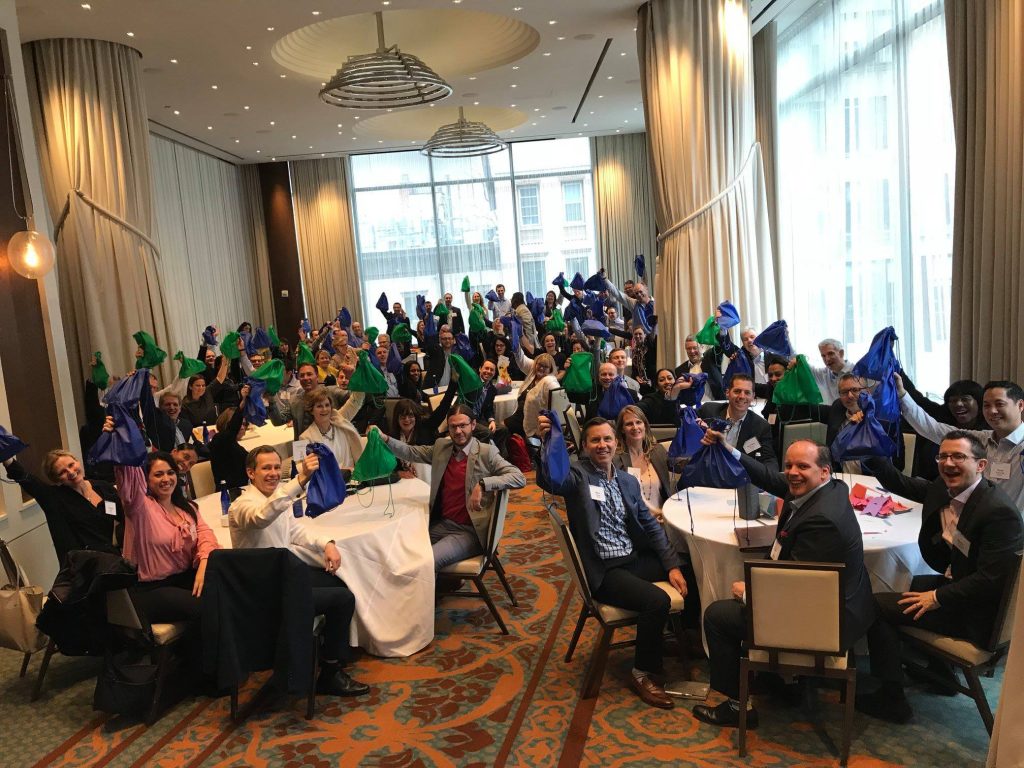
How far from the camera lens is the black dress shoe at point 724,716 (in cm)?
366

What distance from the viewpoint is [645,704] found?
3.97 m

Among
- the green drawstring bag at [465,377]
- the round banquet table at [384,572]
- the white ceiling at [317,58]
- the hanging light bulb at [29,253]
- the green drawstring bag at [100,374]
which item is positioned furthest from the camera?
the white ceiling at [317,58]

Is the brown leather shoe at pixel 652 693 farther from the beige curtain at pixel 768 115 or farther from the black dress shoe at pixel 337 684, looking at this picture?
the beige curtain at pixel 768 115

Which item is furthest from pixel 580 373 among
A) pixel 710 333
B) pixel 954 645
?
pixel 954 645

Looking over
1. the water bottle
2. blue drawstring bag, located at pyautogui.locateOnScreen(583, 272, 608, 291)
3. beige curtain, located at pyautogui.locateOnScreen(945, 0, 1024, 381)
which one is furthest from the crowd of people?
blue drawstring bag, located at pyautogui.locateOnScreen(583, 272, 608, 291)

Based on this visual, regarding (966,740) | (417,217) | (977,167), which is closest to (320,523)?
(966,740)

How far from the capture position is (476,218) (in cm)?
2000

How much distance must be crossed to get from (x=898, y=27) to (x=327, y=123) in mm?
10308

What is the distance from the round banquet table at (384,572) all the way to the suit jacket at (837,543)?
2085 mm

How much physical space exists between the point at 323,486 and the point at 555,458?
1.30 m

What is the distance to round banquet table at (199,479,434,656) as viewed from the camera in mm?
4543

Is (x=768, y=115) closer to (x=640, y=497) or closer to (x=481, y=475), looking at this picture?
(x=481, y=475)

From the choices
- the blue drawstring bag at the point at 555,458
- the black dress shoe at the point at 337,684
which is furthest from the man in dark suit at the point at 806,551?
the black dress shoe at the point at 337,684

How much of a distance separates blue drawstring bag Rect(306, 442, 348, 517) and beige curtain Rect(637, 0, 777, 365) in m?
6.07
